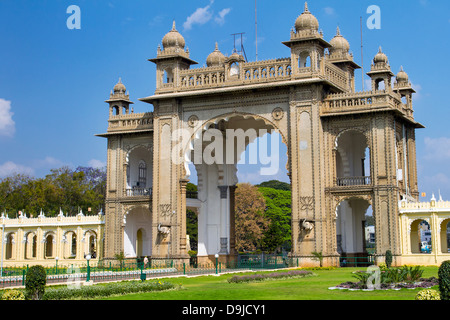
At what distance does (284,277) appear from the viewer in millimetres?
25359

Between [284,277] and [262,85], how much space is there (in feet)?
41.2

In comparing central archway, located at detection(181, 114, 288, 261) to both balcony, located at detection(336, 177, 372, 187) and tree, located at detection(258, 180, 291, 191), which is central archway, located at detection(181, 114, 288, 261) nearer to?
balcony, located at detection(336, 177, 372, 187)

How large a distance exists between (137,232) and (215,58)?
12558 millimetres

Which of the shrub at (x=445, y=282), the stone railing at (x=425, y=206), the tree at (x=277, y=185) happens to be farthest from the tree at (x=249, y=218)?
the shrub at (x=445, y=282)

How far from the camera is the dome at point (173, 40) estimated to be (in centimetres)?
3784

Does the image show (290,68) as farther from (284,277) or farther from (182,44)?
(284,277)

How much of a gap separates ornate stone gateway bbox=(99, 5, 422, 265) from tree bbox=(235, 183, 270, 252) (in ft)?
55.6

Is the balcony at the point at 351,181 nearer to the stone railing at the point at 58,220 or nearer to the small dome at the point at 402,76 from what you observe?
the small dome at the point at 402,76

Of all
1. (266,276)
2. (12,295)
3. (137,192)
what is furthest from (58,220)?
(12,295)

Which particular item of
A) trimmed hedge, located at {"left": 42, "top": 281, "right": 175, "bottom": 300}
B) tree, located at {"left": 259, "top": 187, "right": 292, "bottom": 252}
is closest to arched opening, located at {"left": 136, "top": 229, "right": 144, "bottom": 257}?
tree, located at {"left": 259, "top": 187, "right": 292, "bottom": 252}

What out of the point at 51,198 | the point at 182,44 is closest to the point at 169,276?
the point at 182,44

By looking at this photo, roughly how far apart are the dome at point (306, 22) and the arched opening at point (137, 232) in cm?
1546

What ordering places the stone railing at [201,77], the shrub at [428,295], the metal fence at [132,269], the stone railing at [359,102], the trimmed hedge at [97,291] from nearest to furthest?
Result: 1. the shrub at [428,295]
2. the trimmed hedge at [97,291]
3. the metal fence at [132,269]
4. the stone railing at [359,102]
5. the stone railing at [201,77]
